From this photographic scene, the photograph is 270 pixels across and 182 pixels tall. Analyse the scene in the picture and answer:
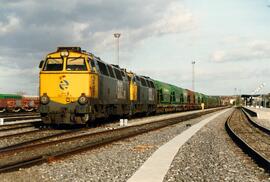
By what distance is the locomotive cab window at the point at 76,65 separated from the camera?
67.2ft

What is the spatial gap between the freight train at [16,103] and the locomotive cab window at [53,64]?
115ft

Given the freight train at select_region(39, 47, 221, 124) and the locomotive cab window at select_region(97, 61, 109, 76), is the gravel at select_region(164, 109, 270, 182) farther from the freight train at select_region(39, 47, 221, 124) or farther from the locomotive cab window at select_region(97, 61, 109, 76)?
the locomotive cab window at select_region(97, 61, 109, 76)

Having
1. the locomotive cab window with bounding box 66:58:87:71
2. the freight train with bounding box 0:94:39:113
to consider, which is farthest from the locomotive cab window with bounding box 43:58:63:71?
the freight train with bounding box 0:94:39:113

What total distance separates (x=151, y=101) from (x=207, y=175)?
3248 cm

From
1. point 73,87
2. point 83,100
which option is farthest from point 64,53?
point 83,100

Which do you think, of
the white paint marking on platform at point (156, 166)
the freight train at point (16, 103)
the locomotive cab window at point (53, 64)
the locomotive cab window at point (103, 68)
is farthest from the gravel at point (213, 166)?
the freight train at point (16, 103)

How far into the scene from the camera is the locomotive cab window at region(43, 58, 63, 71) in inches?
814

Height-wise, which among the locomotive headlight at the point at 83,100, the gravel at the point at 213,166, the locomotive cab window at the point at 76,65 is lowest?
the gravel at the point at 213,166

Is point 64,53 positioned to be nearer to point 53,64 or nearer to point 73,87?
point 53,64

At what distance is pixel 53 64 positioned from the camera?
20.8 meters

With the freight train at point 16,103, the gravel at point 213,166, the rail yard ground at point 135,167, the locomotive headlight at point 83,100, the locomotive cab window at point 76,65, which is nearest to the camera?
the rail yard ground at point 135,167

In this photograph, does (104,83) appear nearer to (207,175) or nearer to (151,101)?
(207,175)

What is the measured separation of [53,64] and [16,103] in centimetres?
3873

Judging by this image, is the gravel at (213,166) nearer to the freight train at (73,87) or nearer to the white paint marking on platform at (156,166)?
the white paint marking on platform at (156,166)
